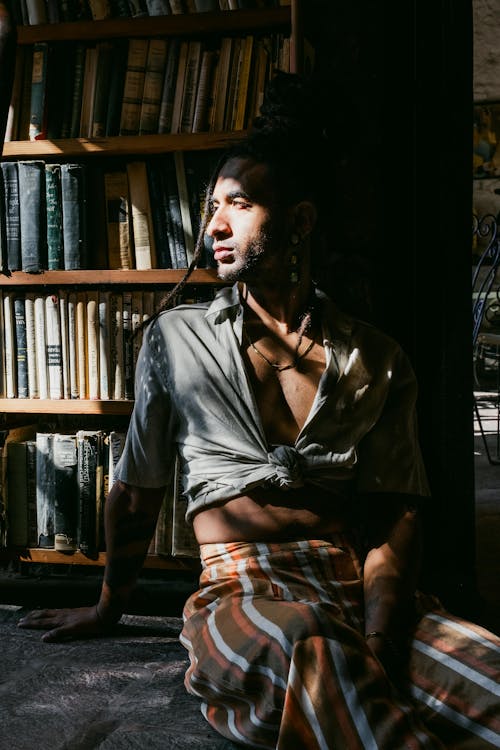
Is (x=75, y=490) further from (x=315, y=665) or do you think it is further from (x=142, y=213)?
(x=315, y=665)

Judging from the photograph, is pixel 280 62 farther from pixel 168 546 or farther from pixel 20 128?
pixel 168 546

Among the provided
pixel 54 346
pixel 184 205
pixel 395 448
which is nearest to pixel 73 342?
pixel 54 346

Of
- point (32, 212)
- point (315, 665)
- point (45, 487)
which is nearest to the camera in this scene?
point (315, 665)

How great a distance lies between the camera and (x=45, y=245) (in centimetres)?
212

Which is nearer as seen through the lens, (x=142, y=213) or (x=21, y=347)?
(x=142, y=213)

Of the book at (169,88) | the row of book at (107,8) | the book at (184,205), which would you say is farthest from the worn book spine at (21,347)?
the row of book at (107,8)

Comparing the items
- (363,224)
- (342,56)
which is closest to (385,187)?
(363,224)

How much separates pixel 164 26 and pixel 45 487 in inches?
48.8

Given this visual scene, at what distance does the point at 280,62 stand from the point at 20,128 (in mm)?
721

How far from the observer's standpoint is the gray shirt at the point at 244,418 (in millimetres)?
1562

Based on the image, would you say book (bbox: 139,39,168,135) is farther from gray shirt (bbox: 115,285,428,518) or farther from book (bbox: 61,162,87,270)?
gray shirt (bbox: 115,285,428,518)

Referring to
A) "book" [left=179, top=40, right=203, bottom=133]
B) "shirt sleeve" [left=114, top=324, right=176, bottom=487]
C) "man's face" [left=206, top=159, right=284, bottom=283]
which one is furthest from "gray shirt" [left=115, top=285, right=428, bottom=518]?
"book" [left=179, top=40, right=203, bottom=133]

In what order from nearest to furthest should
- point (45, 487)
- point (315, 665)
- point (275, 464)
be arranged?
point (315, 665)
point (275, 464)
point (45, 487)

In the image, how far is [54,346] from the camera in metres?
2.18
